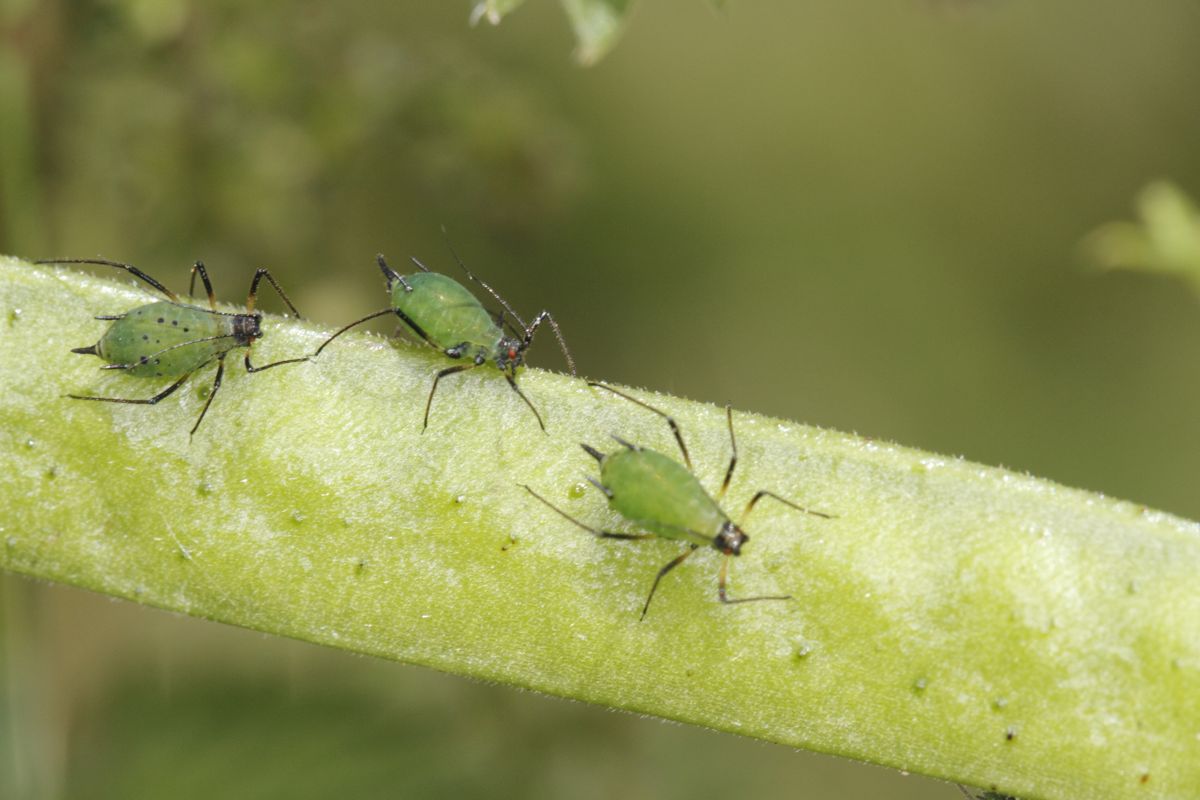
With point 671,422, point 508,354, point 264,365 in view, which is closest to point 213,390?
point 264,365

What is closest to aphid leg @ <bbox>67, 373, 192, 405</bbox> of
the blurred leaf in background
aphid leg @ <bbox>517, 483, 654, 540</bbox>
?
aphid leg @ <bbox>517, 483, 654, 540</bbox>

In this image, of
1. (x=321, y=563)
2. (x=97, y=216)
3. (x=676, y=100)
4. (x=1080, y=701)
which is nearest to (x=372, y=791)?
(x=321, y=563)

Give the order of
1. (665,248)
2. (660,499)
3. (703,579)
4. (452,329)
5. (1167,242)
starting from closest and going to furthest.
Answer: (660,499), (703,579), (452,329), (1167,242), (665,248)

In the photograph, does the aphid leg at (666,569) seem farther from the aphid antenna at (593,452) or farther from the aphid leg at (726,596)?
the aphid antenna at (593,452)

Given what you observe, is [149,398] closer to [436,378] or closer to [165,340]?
[165,340]

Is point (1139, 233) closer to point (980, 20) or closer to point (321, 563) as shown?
point (980, 20)
